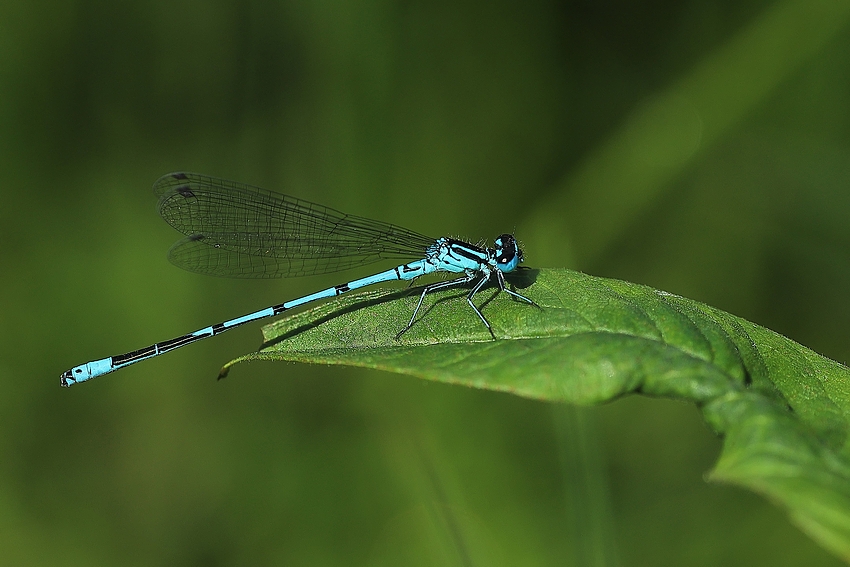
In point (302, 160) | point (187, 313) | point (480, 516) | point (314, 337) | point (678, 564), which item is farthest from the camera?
point (302, 160)

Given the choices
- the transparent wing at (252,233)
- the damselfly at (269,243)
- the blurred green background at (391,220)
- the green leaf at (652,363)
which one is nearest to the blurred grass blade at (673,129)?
the blurred green background at (391,220)

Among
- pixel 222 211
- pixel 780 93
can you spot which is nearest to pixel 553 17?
pixel 780 93

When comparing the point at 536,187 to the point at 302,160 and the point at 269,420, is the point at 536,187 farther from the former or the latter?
the point at 269,420

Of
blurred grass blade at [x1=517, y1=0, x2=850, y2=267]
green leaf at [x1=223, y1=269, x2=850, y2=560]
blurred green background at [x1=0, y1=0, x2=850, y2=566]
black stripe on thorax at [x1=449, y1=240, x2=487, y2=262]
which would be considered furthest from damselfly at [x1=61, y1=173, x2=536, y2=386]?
green leaf at [x1=223, y1=269, x2=850, y2=560]

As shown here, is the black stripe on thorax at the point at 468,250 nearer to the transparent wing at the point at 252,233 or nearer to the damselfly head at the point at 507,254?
the damselfly head at the point at 507,254

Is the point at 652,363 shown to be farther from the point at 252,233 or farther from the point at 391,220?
the point at 391,220

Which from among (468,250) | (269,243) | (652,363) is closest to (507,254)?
(468,250)

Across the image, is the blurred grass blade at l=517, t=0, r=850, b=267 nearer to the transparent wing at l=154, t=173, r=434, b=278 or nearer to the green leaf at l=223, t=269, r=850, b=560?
the transparent wing at l=154, t=173, r=434, b=278
